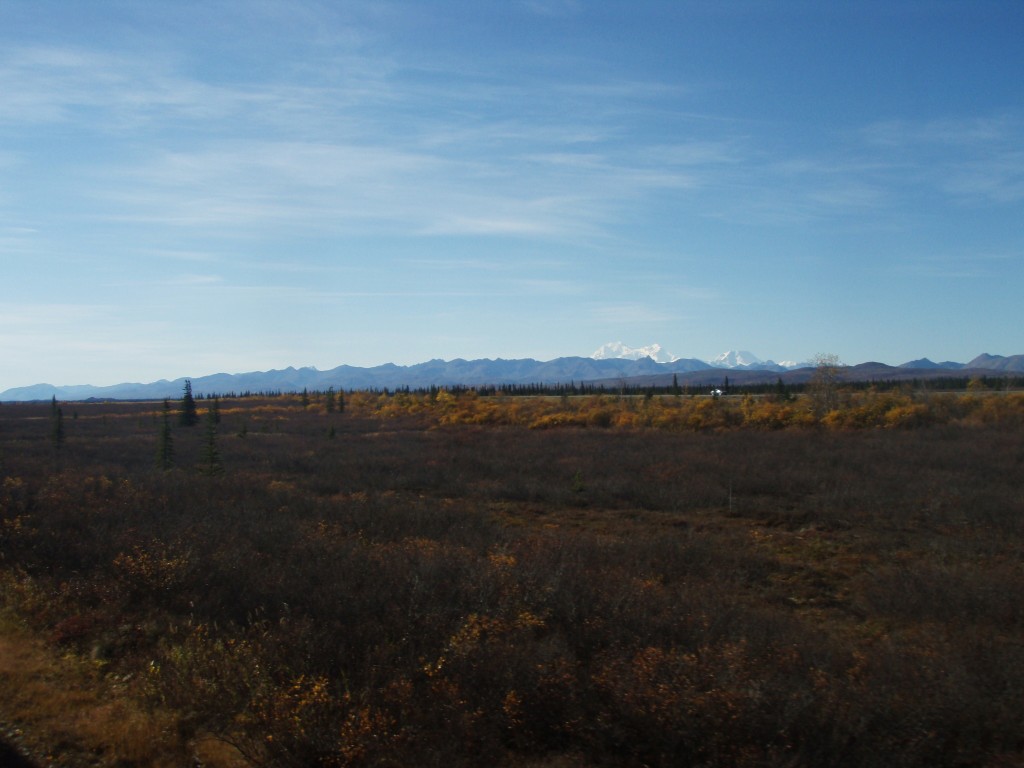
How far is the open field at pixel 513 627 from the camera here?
514cm

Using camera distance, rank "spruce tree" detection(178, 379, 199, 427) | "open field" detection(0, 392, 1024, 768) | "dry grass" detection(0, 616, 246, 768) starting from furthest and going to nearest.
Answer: "spruce tree" detection(178, 379, 199, 427) < "dry grass" detection(0, 616, 246, 768) < "open field" detection(0, 392, 1024, 768)

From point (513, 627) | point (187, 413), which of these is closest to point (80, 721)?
point (513, 627)

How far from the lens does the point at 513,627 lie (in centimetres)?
665

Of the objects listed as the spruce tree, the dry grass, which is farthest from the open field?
the spruce tree

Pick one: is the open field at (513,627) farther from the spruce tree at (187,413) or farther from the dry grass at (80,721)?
the spruce tree at (187,413)

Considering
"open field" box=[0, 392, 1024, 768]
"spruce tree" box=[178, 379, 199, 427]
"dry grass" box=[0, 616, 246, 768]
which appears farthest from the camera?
"spruce tree" box=[178, 379, 199, 427]

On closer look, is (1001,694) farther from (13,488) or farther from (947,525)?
(13,488)

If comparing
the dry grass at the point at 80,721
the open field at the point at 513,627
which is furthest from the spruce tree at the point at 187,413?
the dry grass at the point at 80,721

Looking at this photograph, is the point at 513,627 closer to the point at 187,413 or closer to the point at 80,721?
the point at 80,721

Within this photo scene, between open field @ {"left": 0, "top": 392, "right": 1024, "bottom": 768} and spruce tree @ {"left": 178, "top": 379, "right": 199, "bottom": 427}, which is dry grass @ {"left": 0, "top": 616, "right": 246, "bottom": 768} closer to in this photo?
open field @ {"left": 0, "top": 392, "right": 1024, "bottom": 768}

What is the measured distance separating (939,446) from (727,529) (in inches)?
616

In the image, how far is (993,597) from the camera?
8758 mm

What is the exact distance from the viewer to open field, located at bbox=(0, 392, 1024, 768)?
5.14 meters

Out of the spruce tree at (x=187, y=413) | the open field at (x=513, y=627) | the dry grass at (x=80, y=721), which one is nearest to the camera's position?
the open field at (x=513, y=627)
